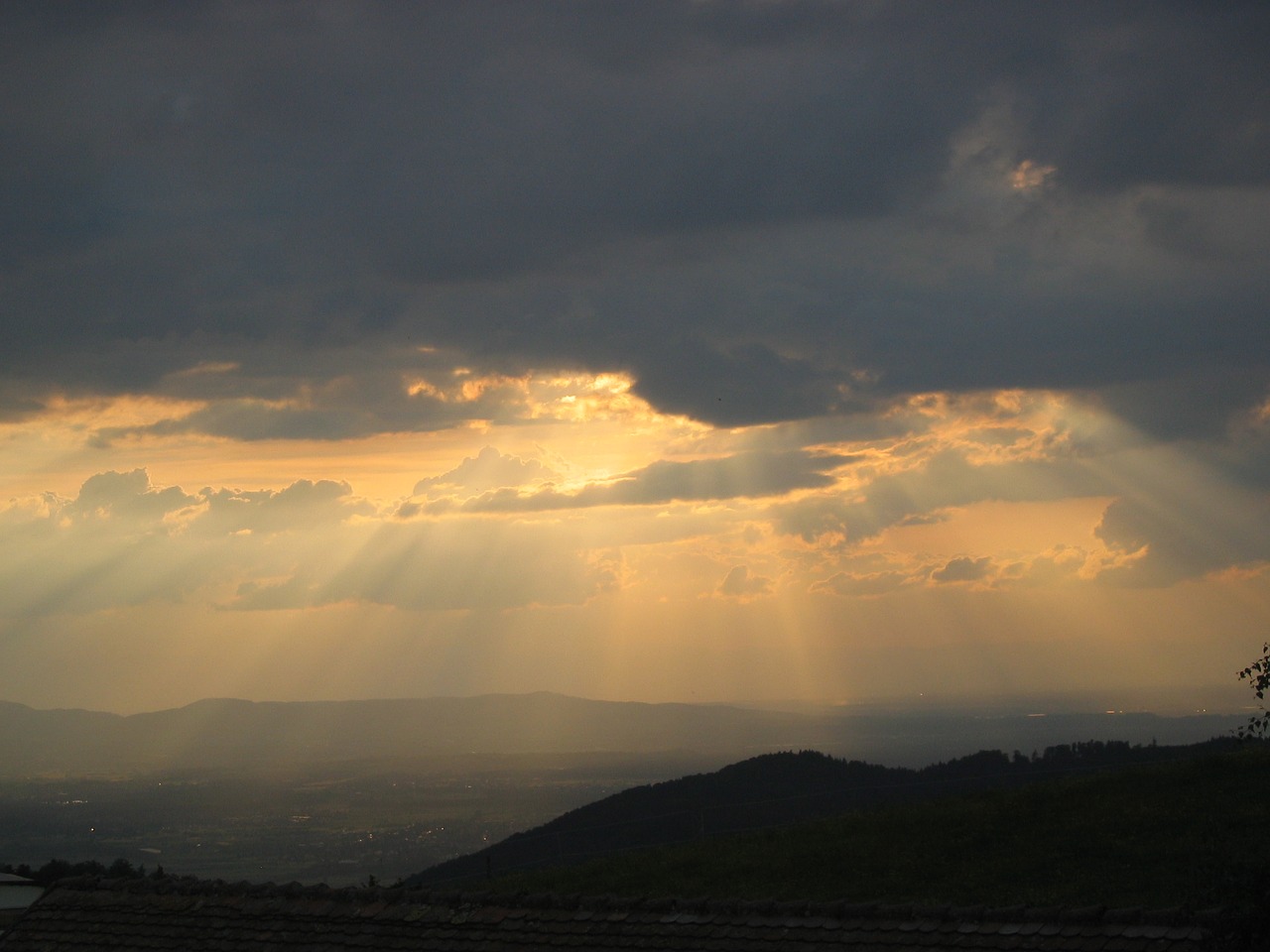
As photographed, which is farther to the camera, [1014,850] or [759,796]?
[759,796]

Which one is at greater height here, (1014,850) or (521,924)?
(1014,850)

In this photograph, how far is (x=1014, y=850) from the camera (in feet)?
116

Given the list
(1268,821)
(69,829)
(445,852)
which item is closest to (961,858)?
(1268,821)

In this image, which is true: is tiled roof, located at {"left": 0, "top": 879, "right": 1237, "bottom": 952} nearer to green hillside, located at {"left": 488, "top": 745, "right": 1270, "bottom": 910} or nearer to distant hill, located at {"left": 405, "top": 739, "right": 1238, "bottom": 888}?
green hillside, located at {"left": 488, "top": 745, "right": 1270, "bottom": 910}

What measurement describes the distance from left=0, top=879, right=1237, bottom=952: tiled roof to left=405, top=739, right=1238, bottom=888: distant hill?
105 feet

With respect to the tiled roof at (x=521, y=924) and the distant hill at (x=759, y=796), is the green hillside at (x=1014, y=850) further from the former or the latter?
the distant hill at (x=759, y=796)

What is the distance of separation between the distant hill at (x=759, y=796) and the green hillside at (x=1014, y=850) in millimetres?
11176

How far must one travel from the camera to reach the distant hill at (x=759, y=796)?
5878 centimetres

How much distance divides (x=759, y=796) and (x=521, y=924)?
178 ft

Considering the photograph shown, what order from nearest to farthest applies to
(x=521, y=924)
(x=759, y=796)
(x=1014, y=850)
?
(x=521, y=924) → (x=1014, y=850) → (x=759, y=796)

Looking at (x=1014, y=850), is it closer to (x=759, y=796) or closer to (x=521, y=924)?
(x=521, y=924)

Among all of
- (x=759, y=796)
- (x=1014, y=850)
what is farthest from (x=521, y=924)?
(x=759, y=796)

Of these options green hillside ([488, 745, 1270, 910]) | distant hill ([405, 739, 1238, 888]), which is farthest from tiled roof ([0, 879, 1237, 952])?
→ distant hill ([405, 739, 1238, 888])

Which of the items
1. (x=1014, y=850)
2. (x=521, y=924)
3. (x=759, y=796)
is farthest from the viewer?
(x=759, y=796)
